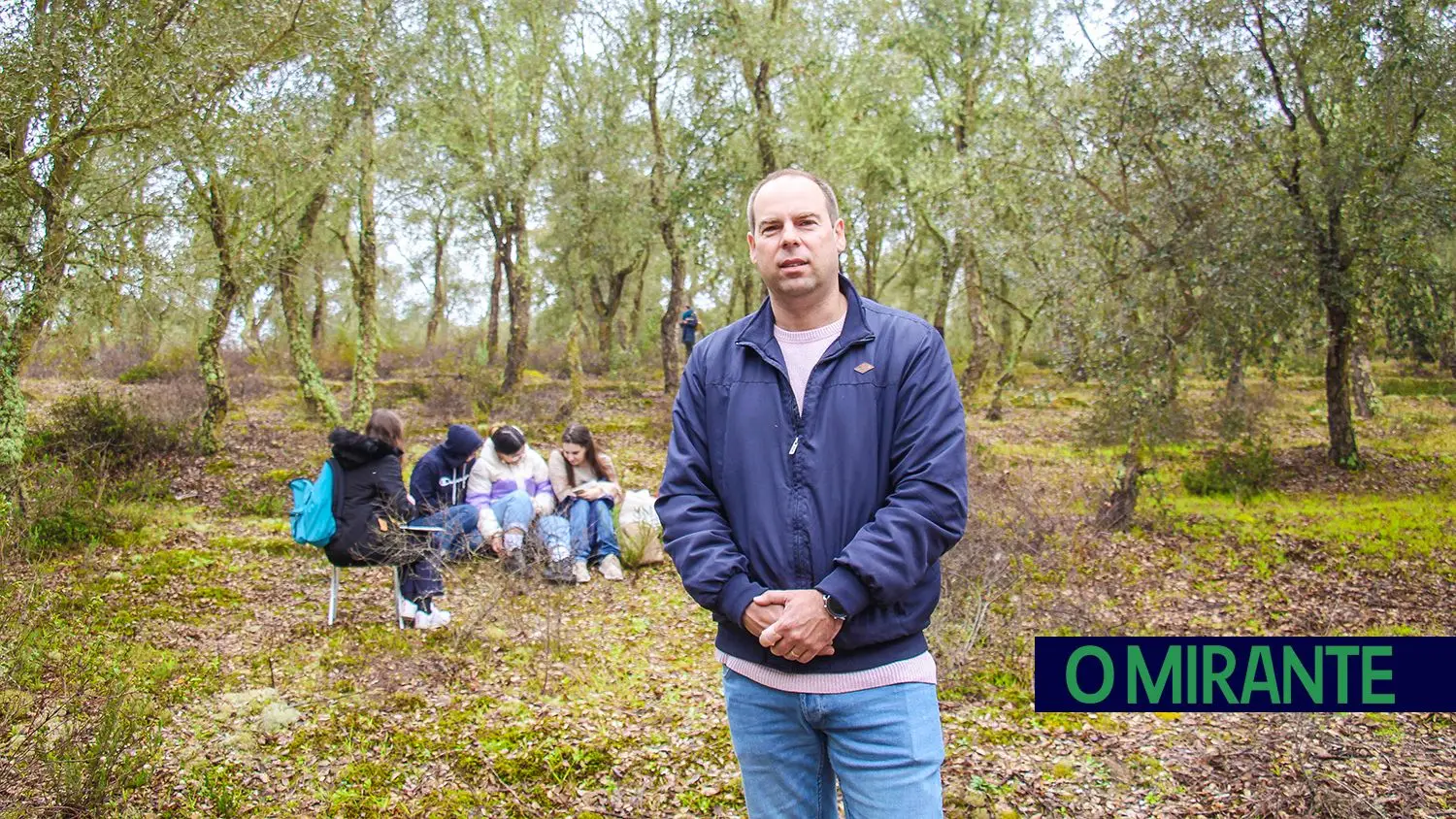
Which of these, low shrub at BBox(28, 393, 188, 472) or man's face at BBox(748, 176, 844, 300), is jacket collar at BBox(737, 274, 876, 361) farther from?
low shrub at BBox(28, 393, 188, 472)

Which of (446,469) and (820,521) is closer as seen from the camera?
(820,521)

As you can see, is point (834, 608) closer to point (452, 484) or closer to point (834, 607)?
point (834, 607)

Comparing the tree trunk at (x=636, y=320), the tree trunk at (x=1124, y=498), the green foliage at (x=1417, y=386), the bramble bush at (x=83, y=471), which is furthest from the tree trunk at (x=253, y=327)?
the green foliage at (x=1417, y=386)

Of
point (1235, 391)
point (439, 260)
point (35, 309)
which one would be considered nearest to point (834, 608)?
point (35, 309)

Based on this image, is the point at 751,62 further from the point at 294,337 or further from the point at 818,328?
the point at 818,328

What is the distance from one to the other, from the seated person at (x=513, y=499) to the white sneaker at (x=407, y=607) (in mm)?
872

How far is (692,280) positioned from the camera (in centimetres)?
2883

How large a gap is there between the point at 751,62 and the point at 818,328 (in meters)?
13.7

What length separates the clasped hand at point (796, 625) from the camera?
1882mm

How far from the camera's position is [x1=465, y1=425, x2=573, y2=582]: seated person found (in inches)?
277

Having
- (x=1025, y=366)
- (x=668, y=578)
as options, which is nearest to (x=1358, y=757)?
(x=668, y=578)

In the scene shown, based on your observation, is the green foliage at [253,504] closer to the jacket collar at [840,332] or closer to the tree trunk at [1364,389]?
the jacket collar at [840,332]

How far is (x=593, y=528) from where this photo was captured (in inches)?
303

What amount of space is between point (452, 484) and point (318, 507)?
55.4 inches
